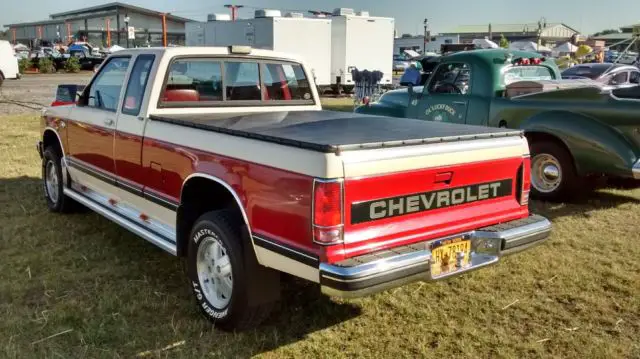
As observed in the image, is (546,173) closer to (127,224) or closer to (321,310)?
(321,310)

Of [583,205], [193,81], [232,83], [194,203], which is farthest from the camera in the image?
[583,205]

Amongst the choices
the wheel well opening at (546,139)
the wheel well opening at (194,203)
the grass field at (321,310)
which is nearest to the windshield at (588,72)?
the wheel well opening at (546,139)

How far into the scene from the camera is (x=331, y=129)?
12.9 ft

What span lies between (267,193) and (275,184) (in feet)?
0.30

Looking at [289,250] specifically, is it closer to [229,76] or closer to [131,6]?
[229,76]

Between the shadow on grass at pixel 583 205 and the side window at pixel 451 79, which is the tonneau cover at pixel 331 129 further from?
the side window at pixel 451 79

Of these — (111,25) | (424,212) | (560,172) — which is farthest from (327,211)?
(111,25)

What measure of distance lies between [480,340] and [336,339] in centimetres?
90

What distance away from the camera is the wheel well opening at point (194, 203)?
3916mm

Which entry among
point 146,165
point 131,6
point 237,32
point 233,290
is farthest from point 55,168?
point 131,6

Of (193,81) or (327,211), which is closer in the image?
(327,211)

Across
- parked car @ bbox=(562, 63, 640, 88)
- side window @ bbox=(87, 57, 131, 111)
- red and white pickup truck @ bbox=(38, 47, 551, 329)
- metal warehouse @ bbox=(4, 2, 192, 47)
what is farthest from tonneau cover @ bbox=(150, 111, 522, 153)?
metal warehouse @ bbox=(4, 2, 192, 47)

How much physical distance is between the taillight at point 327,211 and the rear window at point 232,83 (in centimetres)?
213

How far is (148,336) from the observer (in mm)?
3641
